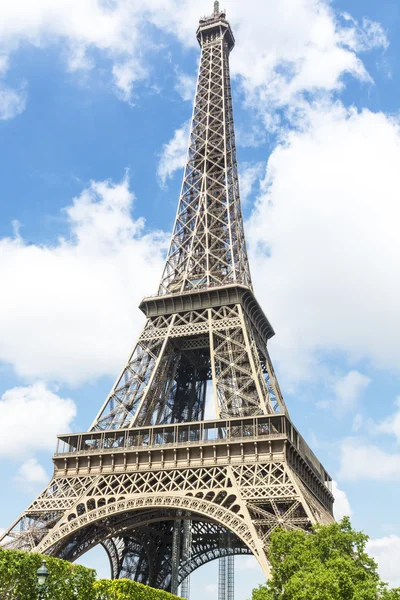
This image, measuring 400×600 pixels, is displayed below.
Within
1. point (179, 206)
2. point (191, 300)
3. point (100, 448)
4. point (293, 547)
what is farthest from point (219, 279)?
point (293, 547)

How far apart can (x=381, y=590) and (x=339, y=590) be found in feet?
7.36

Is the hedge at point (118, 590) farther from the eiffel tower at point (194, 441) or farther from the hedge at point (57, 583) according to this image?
the eiffel tower at point (194, 441)

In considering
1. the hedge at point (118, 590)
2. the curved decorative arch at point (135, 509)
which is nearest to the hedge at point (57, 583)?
the hedge at point (118, 590)

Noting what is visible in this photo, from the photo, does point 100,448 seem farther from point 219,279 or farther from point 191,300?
point 219,279

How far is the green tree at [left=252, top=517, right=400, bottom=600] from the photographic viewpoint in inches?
952

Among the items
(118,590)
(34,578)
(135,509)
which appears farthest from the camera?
(135,509)

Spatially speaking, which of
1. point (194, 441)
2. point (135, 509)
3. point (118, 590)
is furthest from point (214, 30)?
point (118, 590)

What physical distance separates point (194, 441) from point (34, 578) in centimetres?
1336

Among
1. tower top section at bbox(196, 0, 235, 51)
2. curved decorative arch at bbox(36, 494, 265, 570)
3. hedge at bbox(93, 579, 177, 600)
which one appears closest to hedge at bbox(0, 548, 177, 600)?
hedge at bbox(93, 579, 177, 600)

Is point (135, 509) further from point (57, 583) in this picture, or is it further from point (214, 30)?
point (214, 30)

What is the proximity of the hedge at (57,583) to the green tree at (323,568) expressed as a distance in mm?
5800

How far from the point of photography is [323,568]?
82.1 ft

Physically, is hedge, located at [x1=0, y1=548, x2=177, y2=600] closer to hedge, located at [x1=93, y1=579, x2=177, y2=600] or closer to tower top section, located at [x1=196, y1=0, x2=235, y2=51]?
hedge, located at [x1=93, y1=579, x2=177, y2=600]

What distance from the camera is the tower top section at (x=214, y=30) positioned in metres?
63.2
